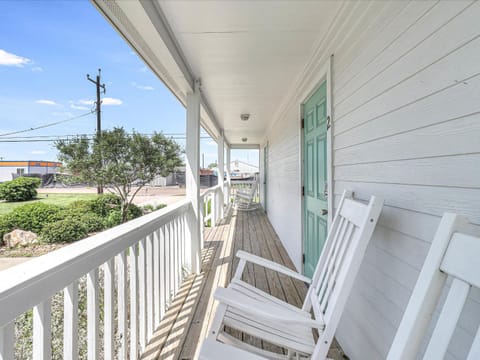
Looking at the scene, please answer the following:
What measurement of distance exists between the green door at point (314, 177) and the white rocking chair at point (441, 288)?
1357mm

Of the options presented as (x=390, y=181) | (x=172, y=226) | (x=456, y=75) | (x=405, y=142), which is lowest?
(x=172, y=226)

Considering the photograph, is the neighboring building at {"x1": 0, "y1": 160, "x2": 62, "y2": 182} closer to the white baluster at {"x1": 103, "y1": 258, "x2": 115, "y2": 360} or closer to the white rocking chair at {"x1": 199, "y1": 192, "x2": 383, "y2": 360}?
the white baluster at {"x1": 103, "y1": 258, "x2": 115, "y2": 360}

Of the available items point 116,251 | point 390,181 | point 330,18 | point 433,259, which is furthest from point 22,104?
point 330,18

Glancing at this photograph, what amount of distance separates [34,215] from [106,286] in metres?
0.60

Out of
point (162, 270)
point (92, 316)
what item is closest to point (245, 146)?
point (162, 270)

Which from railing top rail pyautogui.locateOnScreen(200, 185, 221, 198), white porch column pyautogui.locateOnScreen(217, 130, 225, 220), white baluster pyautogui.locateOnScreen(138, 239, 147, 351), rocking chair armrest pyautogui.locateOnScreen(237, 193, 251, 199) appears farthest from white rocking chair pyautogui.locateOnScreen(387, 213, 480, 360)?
rocking chair armrest pyautogui.locateOnScreen(237, 193, 251, 199)

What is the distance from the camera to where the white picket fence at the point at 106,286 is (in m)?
0.74

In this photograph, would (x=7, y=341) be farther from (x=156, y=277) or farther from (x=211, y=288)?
(x=211, y=288)

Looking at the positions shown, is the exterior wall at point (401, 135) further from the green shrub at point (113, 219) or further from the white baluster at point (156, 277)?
the green shrub at point (113, 219)

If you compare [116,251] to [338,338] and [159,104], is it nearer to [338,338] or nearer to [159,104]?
[338,338]

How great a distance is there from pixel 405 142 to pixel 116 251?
58.1 inches

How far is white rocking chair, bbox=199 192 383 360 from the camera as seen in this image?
954 millimetres

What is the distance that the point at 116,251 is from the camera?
1.28 meters

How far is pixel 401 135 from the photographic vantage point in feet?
3.54
